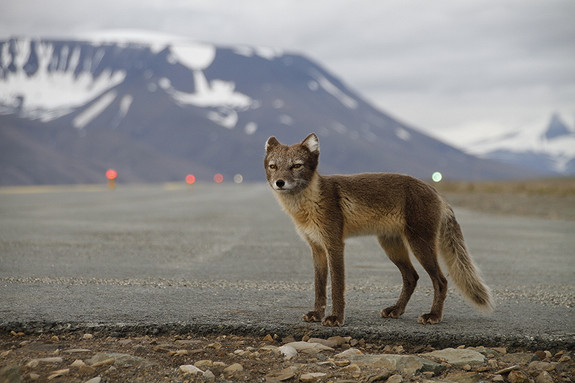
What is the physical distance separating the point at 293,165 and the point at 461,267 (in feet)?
5.79

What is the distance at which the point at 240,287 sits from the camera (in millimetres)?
7254

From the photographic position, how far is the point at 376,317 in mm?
5797

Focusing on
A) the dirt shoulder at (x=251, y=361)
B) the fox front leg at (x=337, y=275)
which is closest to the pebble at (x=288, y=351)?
the dirt shoulder at (x=251, y=361)

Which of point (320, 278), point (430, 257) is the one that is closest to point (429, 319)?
point (430, 257)

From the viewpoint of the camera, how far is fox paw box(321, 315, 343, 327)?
536cm

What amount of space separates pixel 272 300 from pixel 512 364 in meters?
2.56

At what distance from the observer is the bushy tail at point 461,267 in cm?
579

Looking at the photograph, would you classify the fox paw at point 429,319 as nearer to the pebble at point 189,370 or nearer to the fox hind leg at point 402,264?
the fox hind leg at point 402,264

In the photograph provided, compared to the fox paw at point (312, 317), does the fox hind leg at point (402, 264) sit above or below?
above

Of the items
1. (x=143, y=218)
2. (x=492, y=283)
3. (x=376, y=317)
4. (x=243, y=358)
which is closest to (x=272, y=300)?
(x=376, y=317)

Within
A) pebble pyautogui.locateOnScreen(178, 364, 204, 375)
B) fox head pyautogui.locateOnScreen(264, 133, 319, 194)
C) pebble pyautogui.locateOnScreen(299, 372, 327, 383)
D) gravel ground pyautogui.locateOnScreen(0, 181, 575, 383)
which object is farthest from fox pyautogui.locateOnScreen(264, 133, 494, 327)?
pebble pyautogui.locateOnScreen(178, 364, 204, 375)

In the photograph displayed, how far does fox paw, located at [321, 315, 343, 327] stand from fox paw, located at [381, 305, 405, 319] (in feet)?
1.86

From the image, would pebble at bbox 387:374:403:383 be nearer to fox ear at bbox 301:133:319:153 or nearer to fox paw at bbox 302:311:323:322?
fox paw at bbox 302:311:323:322

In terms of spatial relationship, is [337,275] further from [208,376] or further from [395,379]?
[208,376]
